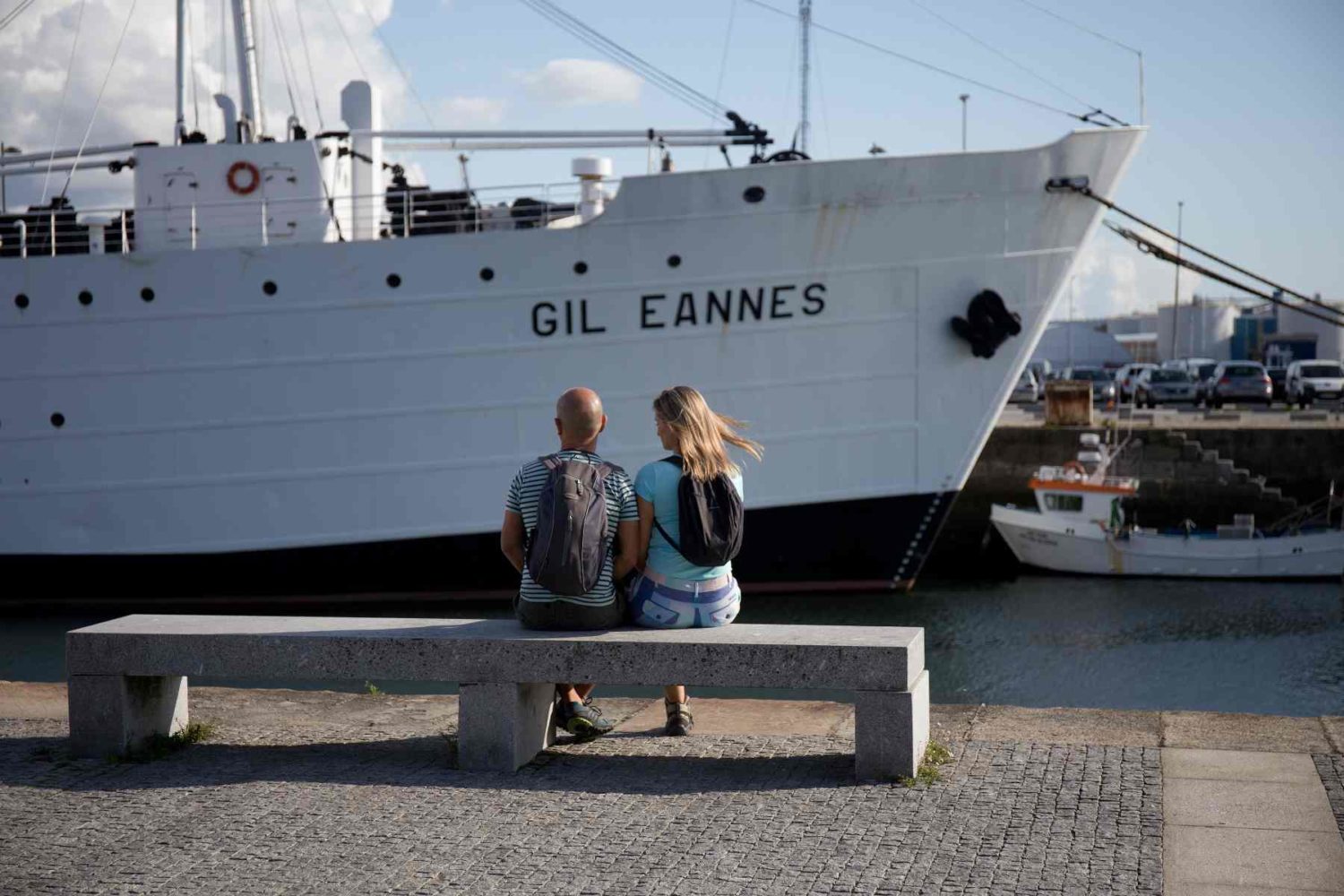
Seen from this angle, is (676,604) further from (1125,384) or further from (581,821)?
(1125,384)

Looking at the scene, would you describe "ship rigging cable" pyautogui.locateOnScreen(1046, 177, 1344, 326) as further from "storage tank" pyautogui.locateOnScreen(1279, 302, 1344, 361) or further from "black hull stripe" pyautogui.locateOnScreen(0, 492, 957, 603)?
"storage tank" pyautogui.locateOnScreen(1279, 302, 1344, 361)

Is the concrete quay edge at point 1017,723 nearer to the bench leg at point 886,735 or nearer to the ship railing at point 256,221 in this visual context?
the bench leg at point 886,735

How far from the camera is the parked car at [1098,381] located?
36.4 metres

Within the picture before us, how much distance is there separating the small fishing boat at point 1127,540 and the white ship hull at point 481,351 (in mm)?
7233

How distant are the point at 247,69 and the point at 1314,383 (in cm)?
2691

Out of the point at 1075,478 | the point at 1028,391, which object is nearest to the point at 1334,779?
the point at 1075,478

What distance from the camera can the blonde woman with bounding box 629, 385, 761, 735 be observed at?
5238 mm

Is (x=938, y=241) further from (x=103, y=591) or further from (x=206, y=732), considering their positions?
(x=206, y=732)

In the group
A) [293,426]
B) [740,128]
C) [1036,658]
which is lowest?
[1036,658]

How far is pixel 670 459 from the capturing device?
527 centimetres

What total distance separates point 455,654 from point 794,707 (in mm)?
1724

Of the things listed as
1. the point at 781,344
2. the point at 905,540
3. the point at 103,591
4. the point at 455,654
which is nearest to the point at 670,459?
the point at 455,654

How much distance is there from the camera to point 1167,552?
21.8 metres

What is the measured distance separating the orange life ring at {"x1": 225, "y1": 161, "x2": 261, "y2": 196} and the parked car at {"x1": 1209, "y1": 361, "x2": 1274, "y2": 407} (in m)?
24.8
